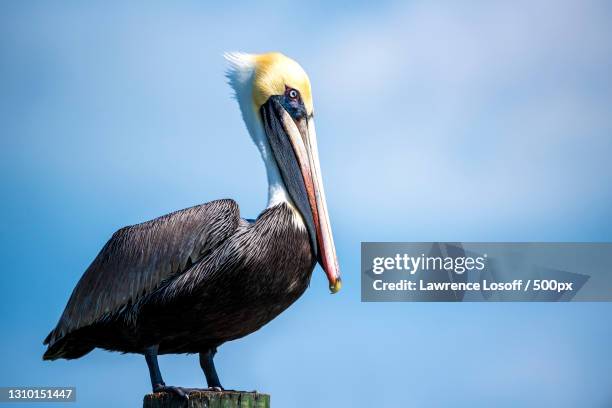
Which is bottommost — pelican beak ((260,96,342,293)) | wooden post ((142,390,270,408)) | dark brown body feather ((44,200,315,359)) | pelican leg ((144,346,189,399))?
wooden post ((142,390,270,408))

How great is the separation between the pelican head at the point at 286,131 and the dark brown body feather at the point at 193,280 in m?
0.09

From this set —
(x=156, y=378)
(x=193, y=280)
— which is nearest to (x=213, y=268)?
(x=193, y=280)

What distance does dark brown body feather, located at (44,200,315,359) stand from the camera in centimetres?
573

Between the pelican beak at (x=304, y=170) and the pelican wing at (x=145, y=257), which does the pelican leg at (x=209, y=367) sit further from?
the pelican beak at (x=304, y=170)

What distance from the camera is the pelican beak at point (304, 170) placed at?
5.93 metres

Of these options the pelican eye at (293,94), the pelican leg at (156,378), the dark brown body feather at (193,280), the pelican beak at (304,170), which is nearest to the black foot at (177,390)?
the pelican leg at (156,378)

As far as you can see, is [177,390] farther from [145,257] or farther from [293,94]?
[293,94]

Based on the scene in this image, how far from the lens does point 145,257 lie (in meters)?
5.95

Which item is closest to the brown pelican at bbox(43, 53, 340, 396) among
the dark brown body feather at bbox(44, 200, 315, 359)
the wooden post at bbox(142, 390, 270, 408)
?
the dark brown body feather at bbox(44, 200, 315, 359)

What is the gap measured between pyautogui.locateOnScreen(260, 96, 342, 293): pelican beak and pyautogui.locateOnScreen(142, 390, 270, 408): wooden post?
3.07 ft

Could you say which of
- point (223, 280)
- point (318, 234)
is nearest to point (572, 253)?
point (318, 234)

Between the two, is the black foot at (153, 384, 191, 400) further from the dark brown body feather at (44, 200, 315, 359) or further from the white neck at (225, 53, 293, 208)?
the white neck at (225, 53, 293, 208)

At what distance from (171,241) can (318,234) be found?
699mm

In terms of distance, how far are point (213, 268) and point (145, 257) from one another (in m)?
0.40
